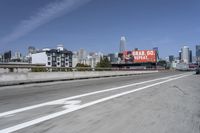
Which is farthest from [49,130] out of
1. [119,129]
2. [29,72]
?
[29,72]

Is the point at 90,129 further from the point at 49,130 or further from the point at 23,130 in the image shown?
the point at 23,130

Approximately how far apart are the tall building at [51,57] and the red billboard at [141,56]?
55968 mm

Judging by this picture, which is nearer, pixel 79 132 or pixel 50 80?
pixel 79 132

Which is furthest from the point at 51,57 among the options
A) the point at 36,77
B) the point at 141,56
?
the point at 36,77

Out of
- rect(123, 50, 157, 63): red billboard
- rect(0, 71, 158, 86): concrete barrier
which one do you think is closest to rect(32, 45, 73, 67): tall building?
rect(123, 50, 157, 63): red billboard

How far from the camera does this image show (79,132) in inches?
230

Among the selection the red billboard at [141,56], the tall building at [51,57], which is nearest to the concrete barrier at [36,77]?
the red billboard at [141,56]

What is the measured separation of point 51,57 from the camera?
180 metres

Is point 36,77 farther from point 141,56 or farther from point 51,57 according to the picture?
point 51,57

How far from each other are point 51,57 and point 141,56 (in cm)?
6848

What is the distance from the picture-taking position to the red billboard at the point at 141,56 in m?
130

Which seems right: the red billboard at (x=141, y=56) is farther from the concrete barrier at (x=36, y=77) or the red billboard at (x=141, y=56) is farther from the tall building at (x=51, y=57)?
the concrete barrier at (x=36, y=77)

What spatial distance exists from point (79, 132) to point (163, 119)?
2.53 meters

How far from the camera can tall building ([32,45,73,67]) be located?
580 feet
